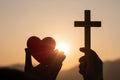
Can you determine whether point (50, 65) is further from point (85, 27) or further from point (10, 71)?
point (85, 27)

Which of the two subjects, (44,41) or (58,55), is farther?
(44,41)

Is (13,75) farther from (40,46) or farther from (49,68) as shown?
(40,46)

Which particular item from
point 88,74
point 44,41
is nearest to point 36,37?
point 44,41

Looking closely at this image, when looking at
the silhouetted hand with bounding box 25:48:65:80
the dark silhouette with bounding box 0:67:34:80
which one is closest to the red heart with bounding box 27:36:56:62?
the silhouetted hand with bounding box 25:48:65:80

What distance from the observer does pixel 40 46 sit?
469 inches

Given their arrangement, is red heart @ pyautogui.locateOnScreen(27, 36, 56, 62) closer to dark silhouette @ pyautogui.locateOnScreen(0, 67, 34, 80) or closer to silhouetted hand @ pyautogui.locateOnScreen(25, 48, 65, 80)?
silhouetted hand @ pyautogui.locateOnScreen(25, 48, 65, 80)

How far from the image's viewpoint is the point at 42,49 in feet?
38.8

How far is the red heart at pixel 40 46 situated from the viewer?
36.3 ft

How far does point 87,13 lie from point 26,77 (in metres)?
10.7

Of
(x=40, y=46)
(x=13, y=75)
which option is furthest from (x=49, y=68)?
(x=40, y=46)

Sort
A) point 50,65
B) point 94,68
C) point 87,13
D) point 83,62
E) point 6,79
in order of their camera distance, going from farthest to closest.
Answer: point 87,13 → point 83,62 → point 50,65 → point 94,68 → point 6,79

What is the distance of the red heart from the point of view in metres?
11.1

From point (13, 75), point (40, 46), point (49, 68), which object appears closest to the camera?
point (13, 75)

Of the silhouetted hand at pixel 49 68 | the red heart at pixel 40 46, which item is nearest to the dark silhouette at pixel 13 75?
the silhouetted hand at pixel 49 68
